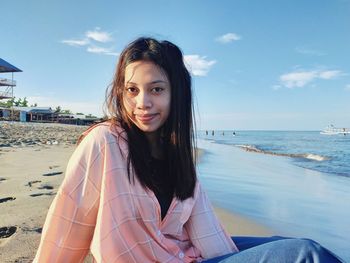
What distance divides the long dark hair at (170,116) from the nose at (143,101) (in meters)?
0.10

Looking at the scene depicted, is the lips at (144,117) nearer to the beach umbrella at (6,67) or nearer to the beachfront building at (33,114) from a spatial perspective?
the beach umbrella at (6,67)

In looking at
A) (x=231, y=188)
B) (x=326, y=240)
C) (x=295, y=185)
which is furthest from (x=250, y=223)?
(x=295, y=185)

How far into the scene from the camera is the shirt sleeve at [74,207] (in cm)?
145

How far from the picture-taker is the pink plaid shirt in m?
1.45

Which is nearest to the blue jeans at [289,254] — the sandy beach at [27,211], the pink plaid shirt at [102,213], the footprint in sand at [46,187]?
the pink plaid shirt at [102,213]

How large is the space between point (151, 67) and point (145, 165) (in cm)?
47

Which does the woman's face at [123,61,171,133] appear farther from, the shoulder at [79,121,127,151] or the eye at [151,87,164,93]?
the shoulder at [79,121,127,151]

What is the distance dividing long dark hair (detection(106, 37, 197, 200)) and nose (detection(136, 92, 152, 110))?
0.10m

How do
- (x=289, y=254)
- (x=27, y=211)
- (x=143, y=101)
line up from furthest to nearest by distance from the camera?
(x=27, y=211) → (x=143, y=101) → (x=289, y=254)

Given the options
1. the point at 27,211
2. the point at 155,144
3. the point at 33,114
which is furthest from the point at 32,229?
the point at 33,114

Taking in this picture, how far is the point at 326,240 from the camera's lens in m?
3.44

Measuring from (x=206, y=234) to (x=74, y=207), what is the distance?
77 cm

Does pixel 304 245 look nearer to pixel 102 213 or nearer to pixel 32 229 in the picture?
pixel 102 213

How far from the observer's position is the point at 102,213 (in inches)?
57.1
